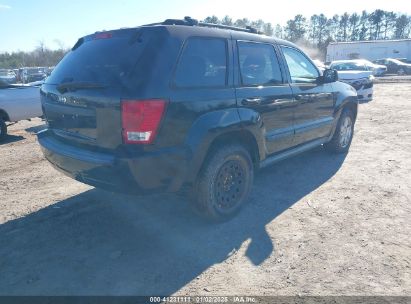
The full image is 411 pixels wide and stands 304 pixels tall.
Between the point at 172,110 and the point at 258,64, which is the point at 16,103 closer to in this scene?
the point at 258,64

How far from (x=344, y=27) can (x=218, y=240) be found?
89084 mm

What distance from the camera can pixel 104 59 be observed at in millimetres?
3166

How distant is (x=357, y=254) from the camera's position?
3.14 metres

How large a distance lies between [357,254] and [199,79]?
2219 millimetres

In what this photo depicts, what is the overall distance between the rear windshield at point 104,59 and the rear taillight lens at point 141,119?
29 centimetres

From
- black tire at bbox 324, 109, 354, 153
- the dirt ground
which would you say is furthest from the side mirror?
the dirt ground

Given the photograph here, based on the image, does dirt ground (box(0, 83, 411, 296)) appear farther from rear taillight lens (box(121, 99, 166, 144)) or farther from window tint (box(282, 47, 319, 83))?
window tint (box(282, 47, 319, 83))

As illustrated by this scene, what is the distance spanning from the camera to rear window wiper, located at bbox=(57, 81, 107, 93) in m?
3.01

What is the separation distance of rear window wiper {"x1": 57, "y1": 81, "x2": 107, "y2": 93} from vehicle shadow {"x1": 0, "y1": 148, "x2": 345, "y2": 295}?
1485mm

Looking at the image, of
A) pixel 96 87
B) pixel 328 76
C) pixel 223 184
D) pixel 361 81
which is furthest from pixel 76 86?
pixel 361 81

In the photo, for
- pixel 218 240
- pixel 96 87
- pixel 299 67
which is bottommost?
pixel 218 240


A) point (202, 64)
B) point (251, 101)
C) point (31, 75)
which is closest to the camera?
point (202, 64)

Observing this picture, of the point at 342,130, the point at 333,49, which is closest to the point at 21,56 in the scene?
the point at 333,49

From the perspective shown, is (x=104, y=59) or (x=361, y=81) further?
(x=361, y=81)
